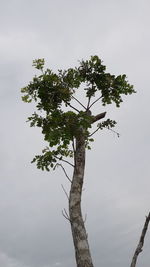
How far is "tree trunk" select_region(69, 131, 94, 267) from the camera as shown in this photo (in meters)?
11.3

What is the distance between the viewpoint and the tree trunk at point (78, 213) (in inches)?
444

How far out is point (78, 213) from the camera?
12.1 m

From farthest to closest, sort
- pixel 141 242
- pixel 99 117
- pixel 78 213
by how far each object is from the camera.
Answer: pixel 99 117
pixel 78 213
pixel 141 242

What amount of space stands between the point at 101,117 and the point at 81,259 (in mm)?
5518

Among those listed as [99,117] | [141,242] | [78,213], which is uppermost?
[99,117]

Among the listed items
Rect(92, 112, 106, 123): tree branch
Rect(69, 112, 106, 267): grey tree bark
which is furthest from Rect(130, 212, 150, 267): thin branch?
Rect(92, 112, 106, 123): tree branch

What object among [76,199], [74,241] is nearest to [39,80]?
[76,199]

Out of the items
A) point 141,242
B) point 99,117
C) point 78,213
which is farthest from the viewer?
point 99,117

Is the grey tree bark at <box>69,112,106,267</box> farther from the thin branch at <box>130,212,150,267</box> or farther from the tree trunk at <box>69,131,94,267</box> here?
the thin branch at <box>130,212,150,267</box>

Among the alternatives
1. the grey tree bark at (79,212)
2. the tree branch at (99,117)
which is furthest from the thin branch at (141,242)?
the tree branch at (99,117)

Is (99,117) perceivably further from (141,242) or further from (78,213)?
(141,242)

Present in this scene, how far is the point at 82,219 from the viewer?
12.1 meters

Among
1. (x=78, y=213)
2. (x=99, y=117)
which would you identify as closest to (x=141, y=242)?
(x=78, y=213)

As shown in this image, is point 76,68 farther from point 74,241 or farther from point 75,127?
point 74,241
